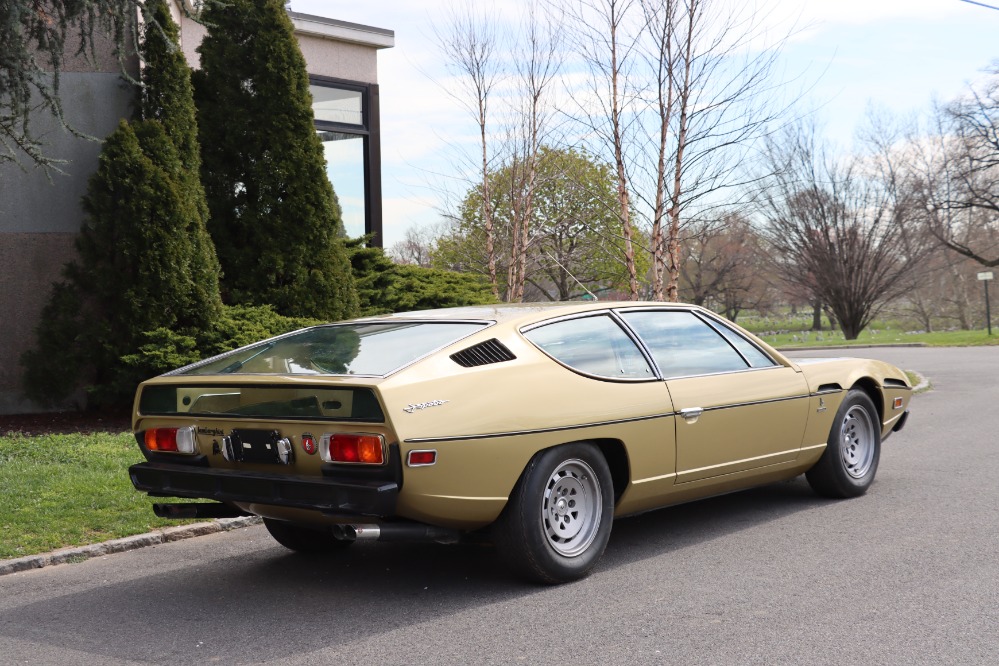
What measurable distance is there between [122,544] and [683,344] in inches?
140

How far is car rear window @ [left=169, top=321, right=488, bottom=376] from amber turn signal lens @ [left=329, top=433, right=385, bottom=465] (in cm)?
31

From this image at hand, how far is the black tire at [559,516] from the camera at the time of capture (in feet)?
16.0

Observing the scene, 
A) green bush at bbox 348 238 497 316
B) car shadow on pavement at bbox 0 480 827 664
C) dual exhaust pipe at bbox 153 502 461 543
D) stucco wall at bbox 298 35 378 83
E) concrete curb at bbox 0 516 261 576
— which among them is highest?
stucco wall at bbox 298 35 378 83

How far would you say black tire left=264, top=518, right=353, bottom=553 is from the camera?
5.87 meters

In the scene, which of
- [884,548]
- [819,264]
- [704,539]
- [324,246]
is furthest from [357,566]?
[819,264]

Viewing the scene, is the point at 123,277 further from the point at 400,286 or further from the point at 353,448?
the point at 353,448

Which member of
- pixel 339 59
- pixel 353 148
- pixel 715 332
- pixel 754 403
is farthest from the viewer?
pixel 353 148

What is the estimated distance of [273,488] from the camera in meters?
4.66

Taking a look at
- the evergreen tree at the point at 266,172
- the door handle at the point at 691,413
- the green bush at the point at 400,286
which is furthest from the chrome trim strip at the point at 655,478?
the green bush at the point at 400,286

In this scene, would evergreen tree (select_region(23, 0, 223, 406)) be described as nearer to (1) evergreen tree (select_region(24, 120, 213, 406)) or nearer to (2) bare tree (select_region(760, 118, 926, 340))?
(1) evergreen tree (select_region(24, 120, 213, 406))

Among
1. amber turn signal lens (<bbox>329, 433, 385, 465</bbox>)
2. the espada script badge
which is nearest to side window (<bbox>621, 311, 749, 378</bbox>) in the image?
the espada script badge

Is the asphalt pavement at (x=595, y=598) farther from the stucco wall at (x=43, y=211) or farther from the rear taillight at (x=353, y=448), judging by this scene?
the stucco wall at (x=43, y=211)

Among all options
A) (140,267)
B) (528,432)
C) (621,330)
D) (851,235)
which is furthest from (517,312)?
(851,235)

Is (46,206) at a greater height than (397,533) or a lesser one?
greater
